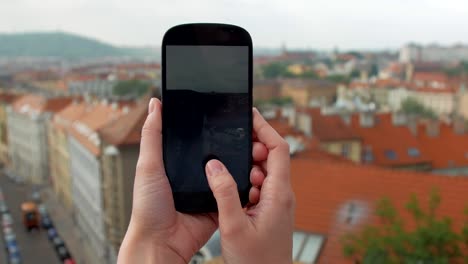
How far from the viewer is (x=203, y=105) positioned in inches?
23.7

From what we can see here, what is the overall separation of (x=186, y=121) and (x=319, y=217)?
231cm

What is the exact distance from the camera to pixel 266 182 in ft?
1.79

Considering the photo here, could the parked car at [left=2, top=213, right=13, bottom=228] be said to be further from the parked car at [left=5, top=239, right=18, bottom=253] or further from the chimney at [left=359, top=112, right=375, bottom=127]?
the chimney at [left=359, top=112, right=375, bottom=127]

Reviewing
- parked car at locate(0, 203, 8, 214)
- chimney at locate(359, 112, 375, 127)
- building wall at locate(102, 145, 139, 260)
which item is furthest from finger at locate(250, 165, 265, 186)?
parked car at locate(0, 203, 8, 214)

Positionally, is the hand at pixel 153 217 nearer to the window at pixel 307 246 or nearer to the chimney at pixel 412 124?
the window at pixel 307 246

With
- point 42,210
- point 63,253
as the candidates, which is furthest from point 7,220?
point 63,253

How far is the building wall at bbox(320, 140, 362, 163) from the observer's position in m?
6.88

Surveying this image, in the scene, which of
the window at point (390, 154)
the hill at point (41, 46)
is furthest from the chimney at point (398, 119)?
the hill at point (41, 46)

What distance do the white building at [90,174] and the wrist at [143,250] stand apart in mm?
3532

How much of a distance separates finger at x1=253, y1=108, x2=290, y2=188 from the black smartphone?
0.01 m

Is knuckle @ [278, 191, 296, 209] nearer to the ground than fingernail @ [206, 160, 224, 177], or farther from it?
nearer to the ground

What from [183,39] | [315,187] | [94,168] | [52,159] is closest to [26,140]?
[52,159]

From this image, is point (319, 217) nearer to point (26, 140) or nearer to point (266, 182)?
point (266, 182)

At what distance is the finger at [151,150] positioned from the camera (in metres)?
0.56
